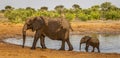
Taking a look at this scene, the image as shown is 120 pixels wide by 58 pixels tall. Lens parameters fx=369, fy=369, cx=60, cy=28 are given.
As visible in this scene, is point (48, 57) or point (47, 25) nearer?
point (48, 57)

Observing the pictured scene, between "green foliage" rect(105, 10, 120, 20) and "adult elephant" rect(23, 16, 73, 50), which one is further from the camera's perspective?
"green foliage" rect(105, 10, 120, 20)

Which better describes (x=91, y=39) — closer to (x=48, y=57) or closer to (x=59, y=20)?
(x=59, y=20)

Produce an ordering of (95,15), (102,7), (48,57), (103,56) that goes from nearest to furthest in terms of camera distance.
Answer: (48,57) < (103,56) < (95,15) < (102,7)

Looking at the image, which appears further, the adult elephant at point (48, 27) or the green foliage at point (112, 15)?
the green foliage at point (112, 15)

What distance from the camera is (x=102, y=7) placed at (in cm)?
9325

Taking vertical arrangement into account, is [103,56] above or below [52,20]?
below

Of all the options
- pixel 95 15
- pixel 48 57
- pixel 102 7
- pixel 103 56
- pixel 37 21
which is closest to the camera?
pixel 48 57

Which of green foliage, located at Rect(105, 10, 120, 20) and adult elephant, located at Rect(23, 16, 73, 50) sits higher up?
adult elephant, located at Rect(23, 16, 73, 50)

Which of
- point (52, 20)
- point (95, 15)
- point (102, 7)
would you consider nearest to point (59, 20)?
point (52, 20)

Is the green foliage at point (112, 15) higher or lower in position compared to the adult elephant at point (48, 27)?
lower

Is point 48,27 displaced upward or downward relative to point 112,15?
upward

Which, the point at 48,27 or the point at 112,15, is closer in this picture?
the point at 48,27

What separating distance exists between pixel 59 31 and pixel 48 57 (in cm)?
502

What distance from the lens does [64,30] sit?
18.8m
